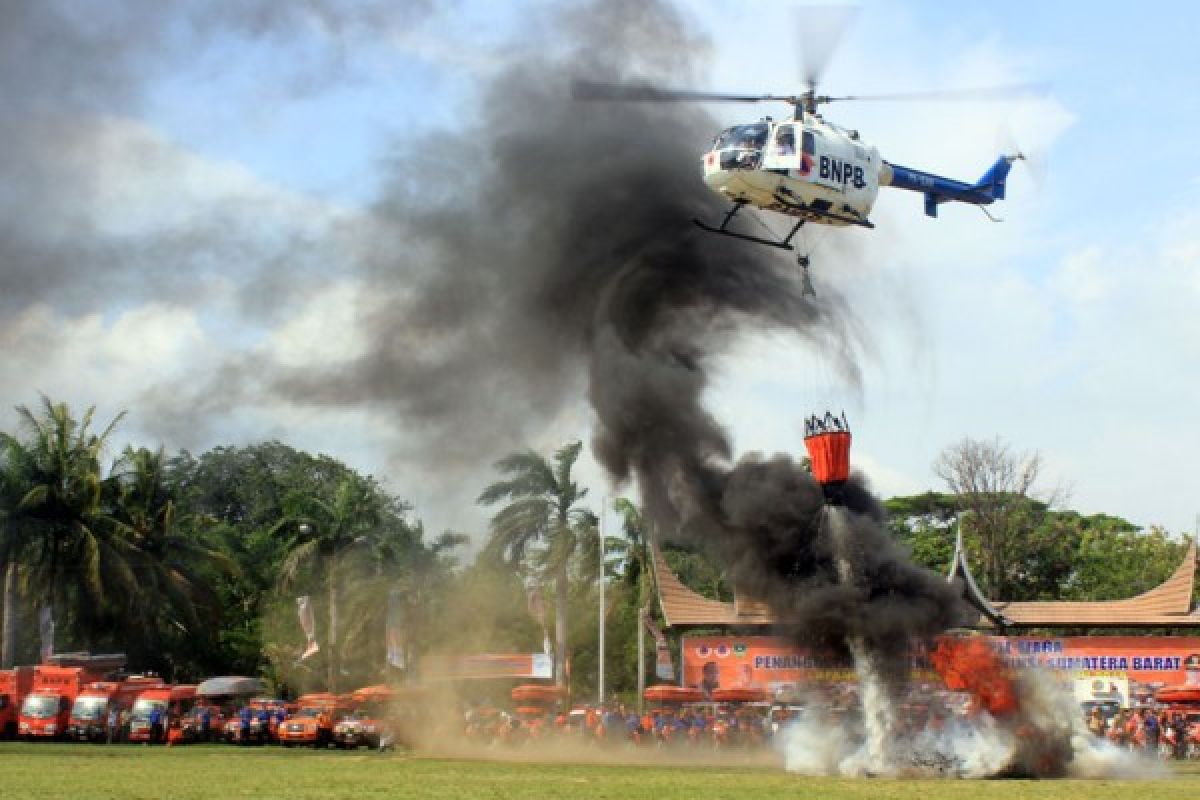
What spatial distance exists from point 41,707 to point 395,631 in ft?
49.1

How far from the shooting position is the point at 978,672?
135 feet

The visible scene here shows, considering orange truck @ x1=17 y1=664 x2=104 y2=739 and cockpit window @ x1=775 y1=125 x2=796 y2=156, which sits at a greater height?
cockpit window @ x1=775 y1=125 x2=796 y2=156

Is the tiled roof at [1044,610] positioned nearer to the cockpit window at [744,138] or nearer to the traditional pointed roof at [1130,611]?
the traditional pointed roof at [1130,611]

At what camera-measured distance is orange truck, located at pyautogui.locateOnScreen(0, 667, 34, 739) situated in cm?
5962

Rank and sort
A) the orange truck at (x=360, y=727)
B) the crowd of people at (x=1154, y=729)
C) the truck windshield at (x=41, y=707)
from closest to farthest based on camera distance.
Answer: the crowd of people at (x=1154, y=729)
the orange truck at (x=360, y=727)
the truck windshield at (x=41, y=707)

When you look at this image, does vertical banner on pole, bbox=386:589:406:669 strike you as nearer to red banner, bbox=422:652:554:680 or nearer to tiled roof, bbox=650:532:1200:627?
red banner, bbox=422:652:554:680

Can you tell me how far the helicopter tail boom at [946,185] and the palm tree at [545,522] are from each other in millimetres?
26395

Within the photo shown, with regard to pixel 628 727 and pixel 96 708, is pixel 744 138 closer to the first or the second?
pixel 628 727

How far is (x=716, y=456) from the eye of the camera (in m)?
45.3

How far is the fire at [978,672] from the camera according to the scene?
4078cm

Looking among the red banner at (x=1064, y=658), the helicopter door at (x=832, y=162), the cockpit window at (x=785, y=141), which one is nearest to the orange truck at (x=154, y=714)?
the red banner at (x=1064, y=658)

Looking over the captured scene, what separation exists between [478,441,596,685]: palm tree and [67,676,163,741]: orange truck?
1818 centimetres

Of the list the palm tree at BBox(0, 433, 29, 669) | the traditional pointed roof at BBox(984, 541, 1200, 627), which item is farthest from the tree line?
the traditional pointed roof at BBox(984, 541, 1200, 627)

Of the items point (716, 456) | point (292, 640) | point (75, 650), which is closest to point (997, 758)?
point (716, 456)
